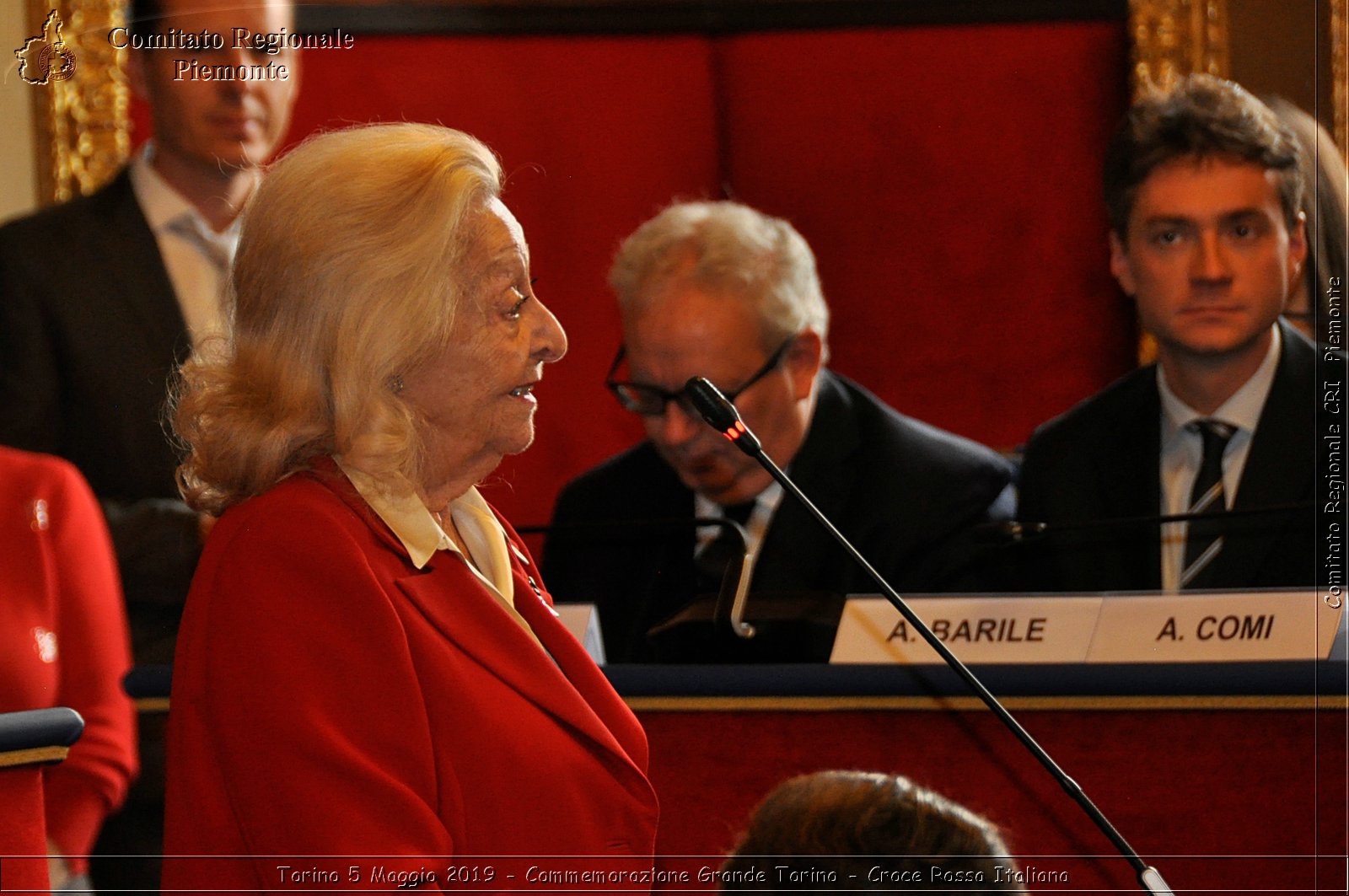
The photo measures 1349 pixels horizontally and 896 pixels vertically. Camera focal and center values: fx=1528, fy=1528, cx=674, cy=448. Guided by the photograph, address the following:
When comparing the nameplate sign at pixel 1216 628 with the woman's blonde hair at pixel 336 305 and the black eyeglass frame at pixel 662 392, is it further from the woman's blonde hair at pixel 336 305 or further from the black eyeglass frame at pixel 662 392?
the woman's blonde hair at pixel 336 305

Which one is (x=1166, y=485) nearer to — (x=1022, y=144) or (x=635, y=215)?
(x=1022, y=144)

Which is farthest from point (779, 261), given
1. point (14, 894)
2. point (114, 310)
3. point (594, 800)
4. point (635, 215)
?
point (14, 894)

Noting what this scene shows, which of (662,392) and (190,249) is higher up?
(190,249)

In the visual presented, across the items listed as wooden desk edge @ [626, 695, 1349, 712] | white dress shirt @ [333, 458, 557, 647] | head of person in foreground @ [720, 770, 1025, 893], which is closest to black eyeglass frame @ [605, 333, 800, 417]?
wooden desk edge @ [626, 695, 1349, 712]

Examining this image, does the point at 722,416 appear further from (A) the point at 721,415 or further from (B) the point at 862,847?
(B) the point at 862,847

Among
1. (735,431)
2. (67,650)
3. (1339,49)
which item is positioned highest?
(1339,49)

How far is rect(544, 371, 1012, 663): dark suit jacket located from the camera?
225 centimetres

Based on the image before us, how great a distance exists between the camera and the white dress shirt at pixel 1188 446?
2.22m

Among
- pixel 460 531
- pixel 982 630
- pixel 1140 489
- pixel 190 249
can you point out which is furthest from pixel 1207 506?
pixel 190 249

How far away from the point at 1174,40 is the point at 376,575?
1.79 metres

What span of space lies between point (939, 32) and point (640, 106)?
0.53m

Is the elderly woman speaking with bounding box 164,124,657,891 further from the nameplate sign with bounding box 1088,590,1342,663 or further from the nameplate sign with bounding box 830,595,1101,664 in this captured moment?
the nameplate sign with bounding box 1088,590,1342,663

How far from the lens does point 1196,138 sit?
2336mm

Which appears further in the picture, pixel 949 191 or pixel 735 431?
pixel 949 191
